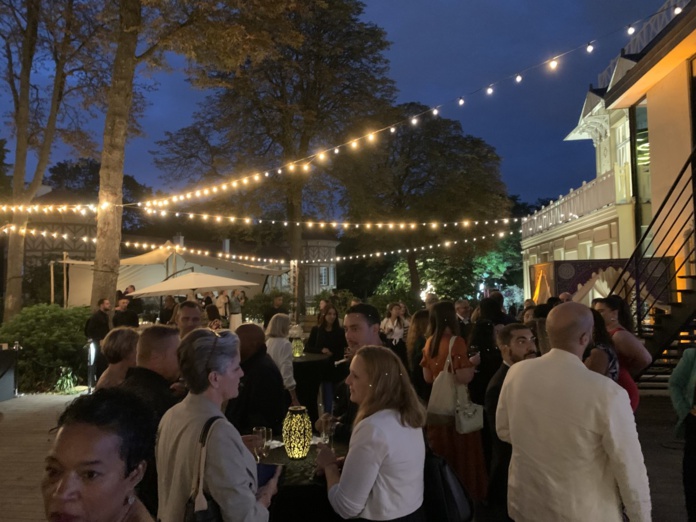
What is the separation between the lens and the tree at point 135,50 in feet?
38.4

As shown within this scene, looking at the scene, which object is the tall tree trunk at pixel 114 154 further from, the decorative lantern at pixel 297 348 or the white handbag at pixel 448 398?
the white handbag at pixel 448 398

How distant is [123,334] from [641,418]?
7.60 metres

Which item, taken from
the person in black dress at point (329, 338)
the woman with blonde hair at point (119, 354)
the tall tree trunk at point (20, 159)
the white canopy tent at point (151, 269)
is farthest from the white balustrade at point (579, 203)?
the tall tree trunk at point (20, 159)

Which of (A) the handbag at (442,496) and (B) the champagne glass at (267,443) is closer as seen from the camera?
(A) the handbag at (442,496)

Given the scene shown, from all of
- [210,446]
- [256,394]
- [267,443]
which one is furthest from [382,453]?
[256,394]

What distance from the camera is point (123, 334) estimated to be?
3.87m

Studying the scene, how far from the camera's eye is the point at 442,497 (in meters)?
2.56

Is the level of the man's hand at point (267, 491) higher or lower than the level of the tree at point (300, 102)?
lower

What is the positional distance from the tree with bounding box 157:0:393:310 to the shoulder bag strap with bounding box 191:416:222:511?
67.3 feet

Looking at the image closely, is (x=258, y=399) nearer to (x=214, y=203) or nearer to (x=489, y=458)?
(x=489, y=458)

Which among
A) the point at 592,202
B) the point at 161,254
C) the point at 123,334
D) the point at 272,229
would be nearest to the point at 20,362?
the point at 161,254

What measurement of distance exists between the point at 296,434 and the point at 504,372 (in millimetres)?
1969

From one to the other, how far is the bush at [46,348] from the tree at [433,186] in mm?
17336

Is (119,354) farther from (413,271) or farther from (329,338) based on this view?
(413,271)
